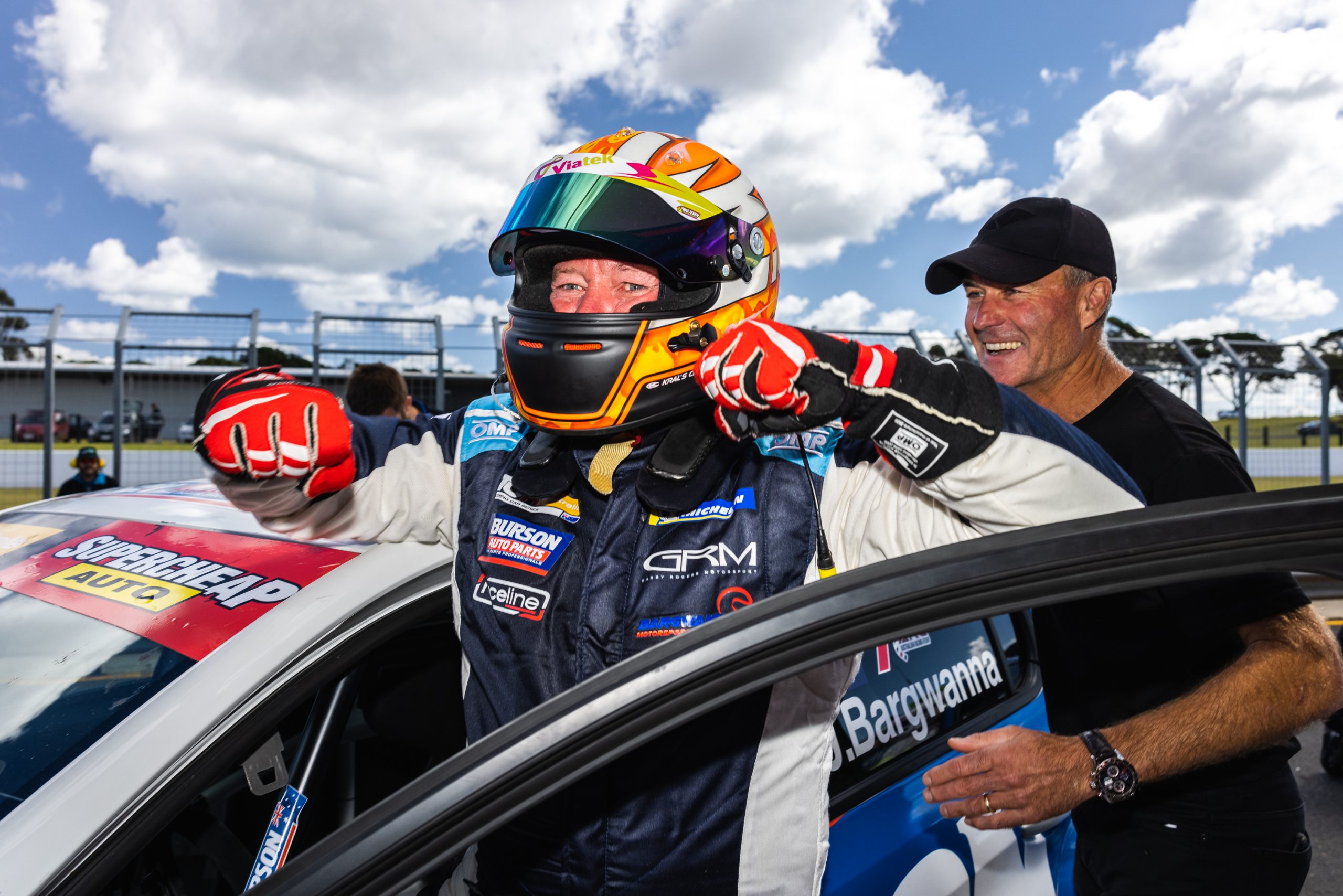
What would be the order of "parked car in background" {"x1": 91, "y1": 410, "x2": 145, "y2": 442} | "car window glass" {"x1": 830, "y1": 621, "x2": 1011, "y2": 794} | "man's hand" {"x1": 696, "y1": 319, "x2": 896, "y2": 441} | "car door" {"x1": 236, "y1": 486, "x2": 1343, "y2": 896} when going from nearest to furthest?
"car door" {"x1": 236, "y1": 486, "x2": 1343, "y2": 896} → "man's hand" {"x1": 696, "y1": 319, "x2": 896, "y2": 441} → "car window glass" {"x1": 830, "y1": 621, "x2": 1011, "y2": 794} → "parked car in background" {"x1": 91, "y1": 410, "x2": 145, "y2": 442}

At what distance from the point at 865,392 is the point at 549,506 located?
0.60m

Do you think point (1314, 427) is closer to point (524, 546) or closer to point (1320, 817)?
point (1320, 817)

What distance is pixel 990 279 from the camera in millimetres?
1981

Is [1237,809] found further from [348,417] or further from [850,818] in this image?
[348,417]

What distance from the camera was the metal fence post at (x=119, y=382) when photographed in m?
6.83

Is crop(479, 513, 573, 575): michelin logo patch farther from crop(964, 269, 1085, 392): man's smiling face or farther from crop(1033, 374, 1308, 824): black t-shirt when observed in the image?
crop(964, 269, 1085, 392): man's smiling face

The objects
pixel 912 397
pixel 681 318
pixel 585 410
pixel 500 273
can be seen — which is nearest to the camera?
pixel 912 397

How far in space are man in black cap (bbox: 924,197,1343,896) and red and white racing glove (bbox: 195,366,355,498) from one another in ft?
3.26

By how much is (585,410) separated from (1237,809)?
4.47ft

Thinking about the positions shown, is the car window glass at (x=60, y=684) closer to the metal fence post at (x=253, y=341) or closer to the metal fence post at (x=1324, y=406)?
the metal fence post at (x=253, y=341)

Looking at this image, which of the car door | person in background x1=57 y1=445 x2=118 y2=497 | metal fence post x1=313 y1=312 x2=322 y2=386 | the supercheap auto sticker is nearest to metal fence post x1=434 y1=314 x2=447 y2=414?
metal fence post x1=313 y1=312 x2=322 y2=386

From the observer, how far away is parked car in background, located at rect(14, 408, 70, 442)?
23.3 feet

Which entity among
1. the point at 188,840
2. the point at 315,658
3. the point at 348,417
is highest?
the point at 348,417

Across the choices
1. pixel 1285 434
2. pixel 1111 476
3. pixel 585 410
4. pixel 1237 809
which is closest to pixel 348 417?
pixel 585 410
